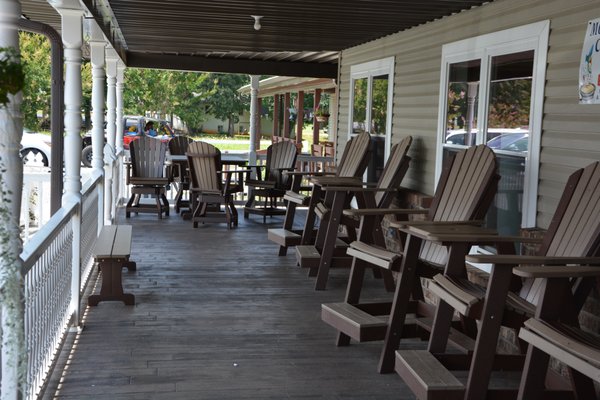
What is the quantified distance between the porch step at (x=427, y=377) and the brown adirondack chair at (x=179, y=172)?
7.32m

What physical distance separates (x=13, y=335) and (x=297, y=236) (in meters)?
4.65

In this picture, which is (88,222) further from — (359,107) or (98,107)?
(359,107)

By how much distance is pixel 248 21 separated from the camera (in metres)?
7.02

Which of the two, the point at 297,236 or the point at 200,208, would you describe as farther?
the point at 200,208

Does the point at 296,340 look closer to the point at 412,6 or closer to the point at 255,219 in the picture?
the point at 412,6

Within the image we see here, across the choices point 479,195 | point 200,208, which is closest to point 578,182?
point 479,195

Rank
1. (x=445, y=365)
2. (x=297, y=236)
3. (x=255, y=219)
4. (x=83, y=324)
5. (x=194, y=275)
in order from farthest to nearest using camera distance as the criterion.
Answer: (x=255, y=219) → (x=297, y=236) → (x=194, y=275) → (x=83, y=324) → (x=445, y=365)

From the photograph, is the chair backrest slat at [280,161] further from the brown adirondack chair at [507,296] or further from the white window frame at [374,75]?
the brown adirondack chair at [507,296]

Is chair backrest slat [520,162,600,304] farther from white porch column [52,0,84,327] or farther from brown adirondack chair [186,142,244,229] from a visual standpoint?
brown adirondack chair [186,142,244,229]

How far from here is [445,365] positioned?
359 cm

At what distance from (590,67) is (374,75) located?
4.31 meters

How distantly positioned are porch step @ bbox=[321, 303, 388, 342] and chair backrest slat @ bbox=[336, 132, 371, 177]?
308cm

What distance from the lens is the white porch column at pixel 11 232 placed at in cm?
239

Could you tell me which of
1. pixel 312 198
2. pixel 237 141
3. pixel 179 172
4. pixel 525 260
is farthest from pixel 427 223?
pixel 237 141
